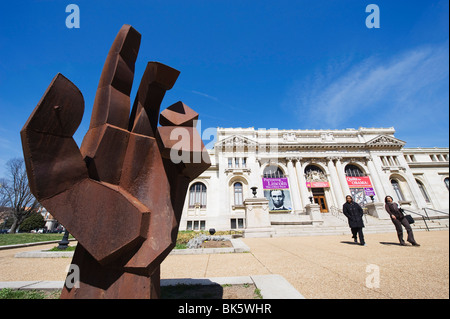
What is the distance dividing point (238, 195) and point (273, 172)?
6728 mm

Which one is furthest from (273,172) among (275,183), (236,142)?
(236,142)

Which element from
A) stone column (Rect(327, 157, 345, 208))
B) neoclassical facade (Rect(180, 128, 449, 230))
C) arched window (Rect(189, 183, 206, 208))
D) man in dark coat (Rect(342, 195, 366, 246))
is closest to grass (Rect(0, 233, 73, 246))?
neoclassical facade (Rect(180, 128, 449, 230))

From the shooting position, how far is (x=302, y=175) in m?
28.2

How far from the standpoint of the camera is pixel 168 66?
2.29 metres

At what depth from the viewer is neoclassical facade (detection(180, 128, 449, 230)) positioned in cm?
2612

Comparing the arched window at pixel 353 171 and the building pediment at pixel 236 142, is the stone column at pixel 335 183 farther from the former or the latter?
the building pediment at pixel 236 142

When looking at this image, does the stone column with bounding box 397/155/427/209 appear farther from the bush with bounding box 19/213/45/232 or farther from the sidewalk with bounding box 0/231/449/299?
the bush with bounding box 19/213/45/232

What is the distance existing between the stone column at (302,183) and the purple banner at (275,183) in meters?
2.20

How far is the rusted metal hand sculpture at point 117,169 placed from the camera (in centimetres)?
168

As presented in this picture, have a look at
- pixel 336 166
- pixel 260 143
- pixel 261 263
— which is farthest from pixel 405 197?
pixel 261 263

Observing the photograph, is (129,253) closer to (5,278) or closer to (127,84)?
(127,84)

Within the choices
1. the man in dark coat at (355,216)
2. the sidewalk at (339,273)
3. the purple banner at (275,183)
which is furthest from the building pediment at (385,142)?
the sidewalk at (339,273)

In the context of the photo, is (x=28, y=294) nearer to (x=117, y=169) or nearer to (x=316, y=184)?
(x=117, y=169)
